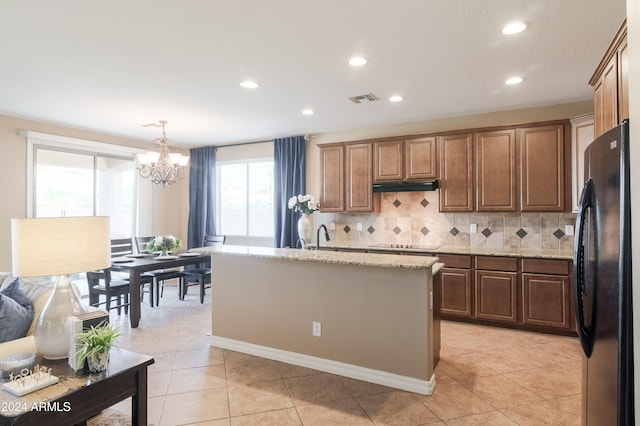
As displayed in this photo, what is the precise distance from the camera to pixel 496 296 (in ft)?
13.5

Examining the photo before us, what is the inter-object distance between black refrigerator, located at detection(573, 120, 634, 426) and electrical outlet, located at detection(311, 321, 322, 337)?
72.9 inches

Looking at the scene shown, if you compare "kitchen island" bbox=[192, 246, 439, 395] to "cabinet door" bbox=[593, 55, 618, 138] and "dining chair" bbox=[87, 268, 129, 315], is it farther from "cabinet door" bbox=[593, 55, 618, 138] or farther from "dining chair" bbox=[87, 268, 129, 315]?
"dining chair" bbox=[87, 268, 129, 315]

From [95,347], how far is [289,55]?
97.0 inches

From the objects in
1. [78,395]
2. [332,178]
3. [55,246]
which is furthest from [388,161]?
[78,395]

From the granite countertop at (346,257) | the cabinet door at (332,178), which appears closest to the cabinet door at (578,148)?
the granite countertop at (346,257)

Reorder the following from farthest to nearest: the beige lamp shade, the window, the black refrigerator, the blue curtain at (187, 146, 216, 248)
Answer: the blue curtain at (187, 146, 216, 248), the window, the beige lamp shade, the black refrigerator

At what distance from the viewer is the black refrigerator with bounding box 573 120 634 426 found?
1.27 meters

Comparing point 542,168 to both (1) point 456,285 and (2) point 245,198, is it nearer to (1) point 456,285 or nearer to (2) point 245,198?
(1) point 456,285

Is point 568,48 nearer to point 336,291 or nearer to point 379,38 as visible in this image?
point 379,38

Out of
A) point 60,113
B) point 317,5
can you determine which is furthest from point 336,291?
point 60,113

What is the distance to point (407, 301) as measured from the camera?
8.95ft

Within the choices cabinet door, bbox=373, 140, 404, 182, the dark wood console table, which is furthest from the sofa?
cabinet door, bbox=373, 140, 404, 182

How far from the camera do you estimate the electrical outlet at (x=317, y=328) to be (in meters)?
3.08

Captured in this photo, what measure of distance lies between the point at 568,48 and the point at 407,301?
93.7 inches
